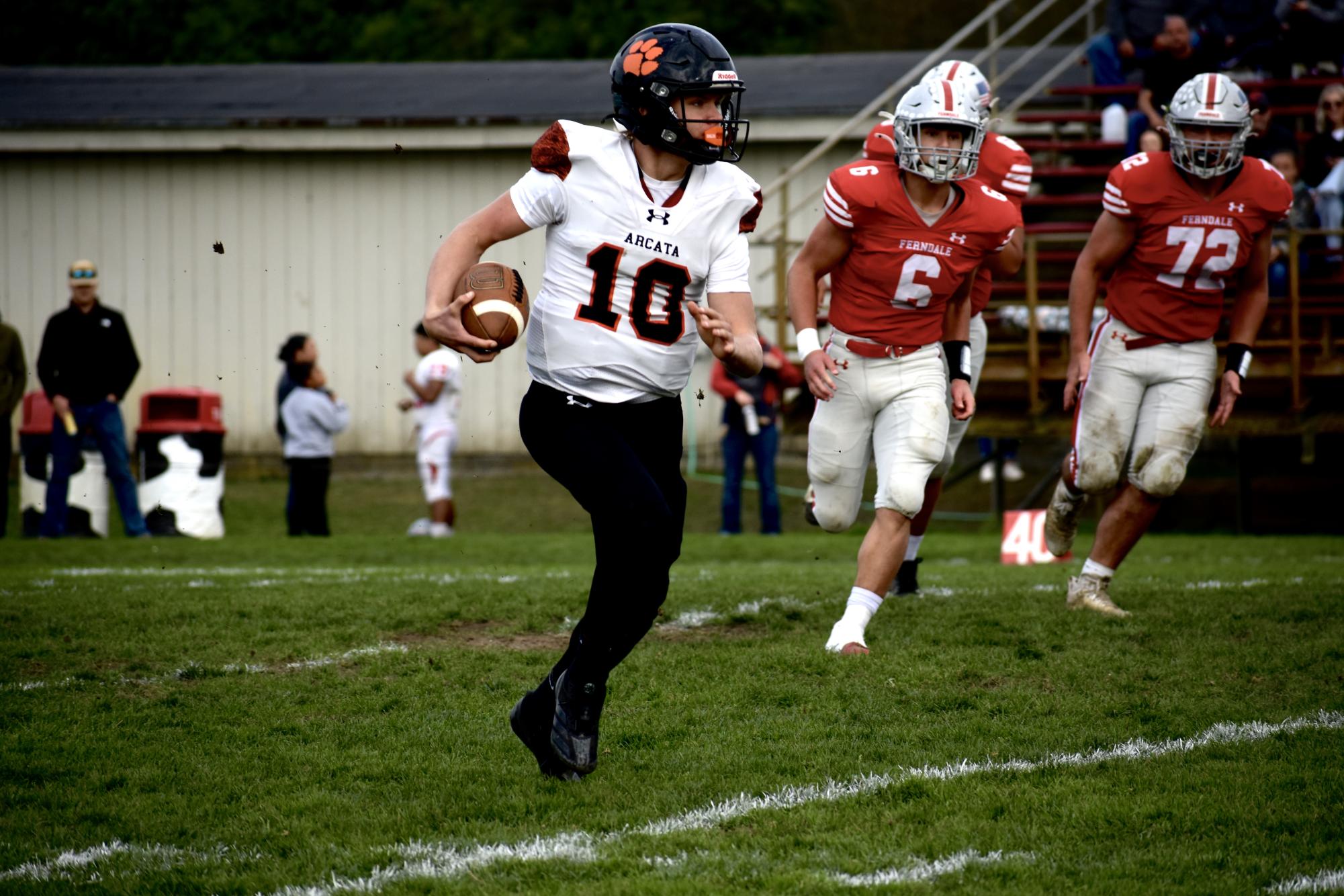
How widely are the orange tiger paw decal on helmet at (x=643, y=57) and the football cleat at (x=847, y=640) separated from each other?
242 centimetres

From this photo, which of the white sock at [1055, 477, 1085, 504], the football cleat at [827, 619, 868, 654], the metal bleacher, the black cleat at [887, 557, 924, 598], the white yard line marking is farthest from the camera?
the metal bleacher

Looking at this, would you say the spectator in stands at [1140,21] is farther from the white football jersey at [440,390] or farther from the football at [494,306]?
the football at [494,306]

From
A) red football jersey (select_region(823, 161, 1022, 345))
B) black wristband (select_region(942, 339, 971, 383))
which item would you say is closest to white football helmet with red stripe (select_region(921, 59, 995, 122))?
red football jersey (select_region(823, 161, 1022, 345))

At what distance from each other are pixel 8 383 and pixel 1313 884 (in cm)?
1091

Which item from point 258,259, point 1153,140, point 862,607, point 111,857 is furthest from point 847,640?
point 258,259

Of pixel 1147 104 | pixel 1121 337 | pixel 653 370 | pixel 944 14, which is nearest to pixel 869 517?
pixel 1147 104

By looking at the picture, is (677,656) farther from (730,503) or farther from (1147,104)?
(1147,104)

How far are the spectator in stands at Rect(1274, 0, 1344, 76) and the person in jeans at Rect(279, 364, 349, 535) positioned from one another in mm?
9586

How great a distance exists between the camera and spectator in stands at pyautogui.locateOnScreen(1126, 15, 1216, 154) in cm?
1339

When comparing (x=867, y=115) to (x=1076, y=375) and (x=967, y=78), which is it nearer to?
(x=1076, y=375)

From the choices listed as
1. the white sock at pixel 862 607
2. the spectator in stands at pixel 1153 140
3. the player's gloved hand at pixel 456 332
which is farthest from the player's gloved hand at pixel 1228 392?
the spectator in stands at pixel 1153 140

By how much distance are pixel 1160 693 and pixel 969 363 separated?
6.11 feet

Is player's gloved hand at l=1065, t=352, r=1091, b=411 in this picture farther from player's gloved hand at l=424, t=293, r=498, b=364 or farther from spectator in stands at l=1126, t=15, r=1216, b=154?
spectator in stands at l=1126, t=15, r=1216, b=154

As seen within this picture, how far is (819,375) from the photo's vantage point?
230 inches
